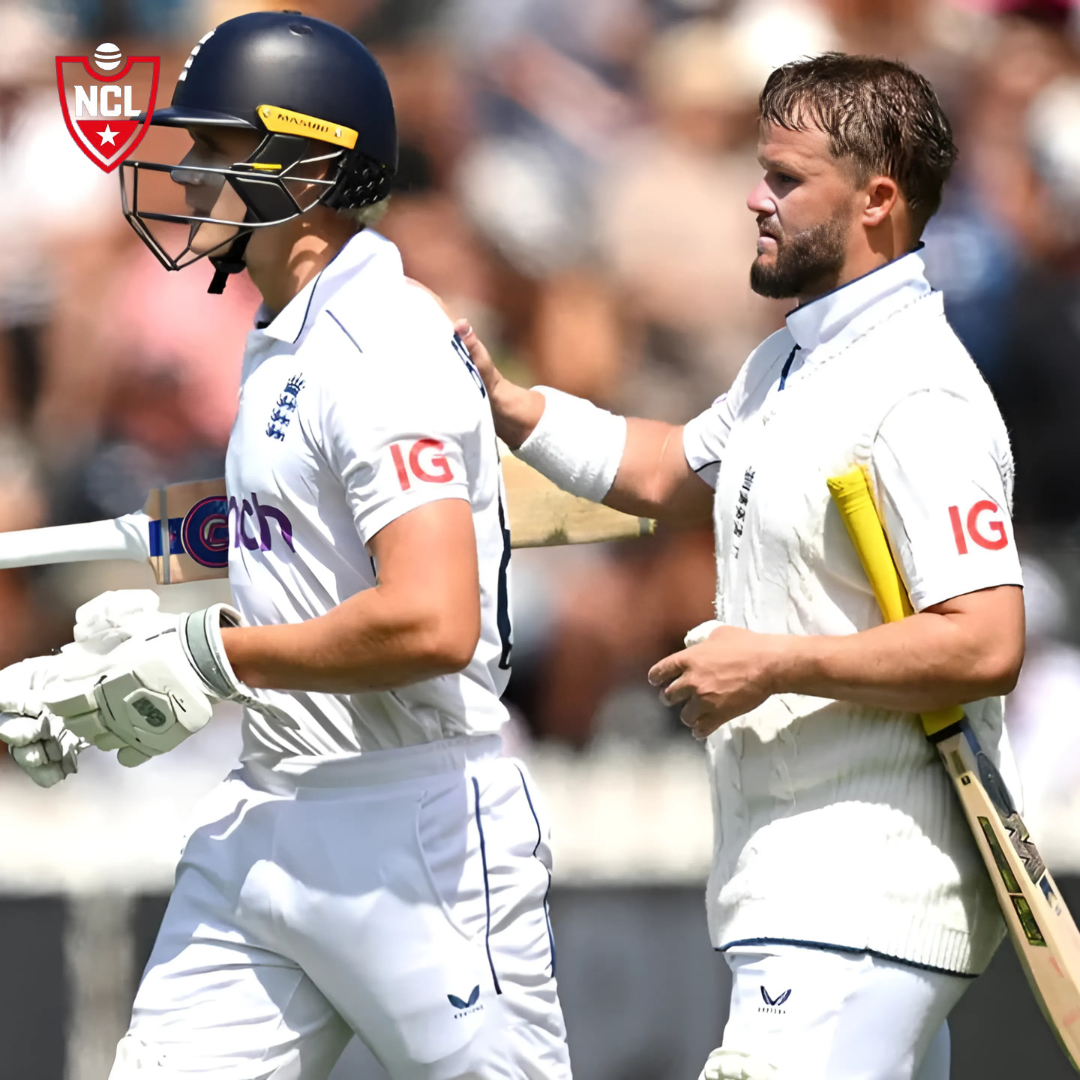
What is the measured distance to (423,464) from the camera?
2299mm

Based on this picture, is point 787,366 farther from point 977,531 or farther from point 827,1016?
point 827,1016

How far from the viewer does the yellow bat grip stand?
2.38 meters

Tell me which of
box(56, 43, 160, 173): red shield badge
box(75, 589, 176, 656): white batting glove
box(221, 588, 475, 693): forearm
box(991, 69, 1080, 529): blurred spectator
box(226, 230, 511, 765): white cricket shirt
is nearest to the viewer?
box(221, 588, 475, 693): forearm

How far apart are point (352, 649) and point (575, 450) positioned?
0.84 meters

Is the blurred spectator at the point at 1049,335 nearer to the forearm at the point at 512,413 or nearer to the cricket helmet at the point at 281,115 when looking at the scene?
the forearm at the point at 512,413

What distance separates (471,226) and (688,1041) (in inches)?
79.3

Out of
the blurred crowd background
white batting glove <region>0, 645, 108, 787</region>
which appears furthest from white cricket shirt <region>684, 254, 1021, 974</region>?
the blurred crowd background

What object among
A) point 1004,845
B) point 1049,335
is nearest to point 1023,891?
Answer: point 1004,845

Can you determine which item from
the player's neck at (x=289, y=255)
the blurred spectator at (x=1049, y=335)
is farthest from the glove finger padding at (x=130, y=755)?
the blurred spectator at (x=1049, y=335)

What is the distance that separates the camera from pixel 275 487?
2.41 metres

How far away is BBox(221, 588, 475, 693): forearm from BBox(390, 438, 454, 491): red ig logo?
16 centimetres

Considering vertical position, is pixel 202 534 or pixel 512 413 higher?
pixel 512 413

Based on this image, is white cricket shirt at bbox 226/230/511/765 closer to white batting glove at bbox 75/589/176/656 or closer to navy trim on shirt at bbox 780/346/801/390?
white batting glove at bbox 75/589/176/656

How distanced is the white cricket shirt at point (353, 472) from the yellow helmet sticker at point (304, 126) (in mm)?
147
